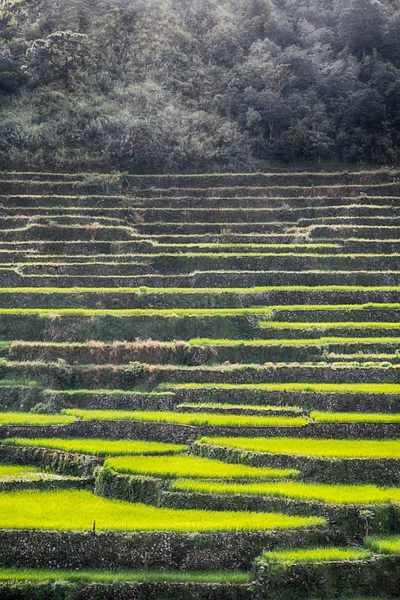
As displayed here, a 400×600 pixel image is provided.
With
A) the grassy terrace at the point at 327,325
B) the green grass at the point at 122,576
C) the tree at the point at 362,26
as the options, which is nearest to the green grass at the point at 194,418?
the green grass at the point at 122,576

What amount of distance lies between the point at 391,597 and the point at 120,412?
9845 millimetres

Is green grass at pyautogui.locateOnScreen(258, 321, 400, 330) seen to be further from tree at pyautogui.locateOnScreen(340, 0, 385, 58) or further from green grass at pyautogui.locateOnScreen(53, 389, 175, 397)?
tree at pyautogui.locateOnScreen(340, 0, 385, 58)

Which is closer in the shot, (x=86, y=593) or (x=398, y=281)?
(x=86, y=593)

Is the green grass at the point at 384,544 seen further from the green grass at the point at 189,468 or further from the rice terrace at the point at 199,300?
the green grass at the point at 189,468

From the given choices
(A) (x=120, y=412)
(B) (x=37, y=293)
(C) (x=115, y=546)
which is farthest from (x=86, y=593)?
(B) (x=37, y=293)

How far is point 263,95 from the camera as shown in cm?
4566

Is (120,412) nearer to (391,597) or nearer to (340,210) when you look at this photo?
(391,597)

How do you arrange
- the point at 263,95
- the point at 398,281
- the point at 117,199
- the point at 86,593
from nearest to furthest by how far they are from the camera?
the point at 86,593
the point at 398,281
the point at 117,199
the point at 263,95

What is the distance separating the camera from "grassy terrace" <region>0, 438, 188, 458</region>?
19469 mm

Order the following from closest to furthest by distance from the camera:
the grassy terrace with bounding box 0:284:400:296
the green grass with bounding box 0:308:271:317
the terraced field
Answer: the terraced field
the green grass with bounding box 0:308:271:317
the grassy terrace with bounding box 0:284:400:296

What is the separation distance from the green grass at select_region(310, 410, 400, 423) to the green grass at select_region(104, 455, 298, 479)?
2.84 metres

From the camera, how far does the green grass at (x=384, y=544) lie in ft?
50.4

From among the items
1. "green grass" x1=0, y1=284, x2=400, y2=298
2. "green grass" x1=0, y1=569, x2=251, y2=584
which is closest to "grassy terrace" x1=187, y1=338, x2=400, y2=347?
"green grass" x1=0, y1=284, x2=400, y2=298

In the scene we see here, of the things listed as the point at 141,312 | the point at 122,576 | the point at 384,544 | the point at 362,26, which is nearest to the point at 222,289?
the point at 141,312
